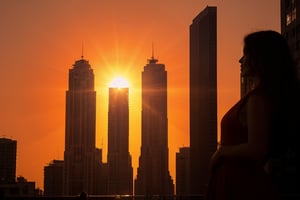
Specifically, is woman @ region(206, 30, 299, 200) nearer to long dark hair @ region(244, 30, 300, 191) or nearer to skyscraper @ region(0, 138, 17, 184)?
long dark hair @ region(244, 30, 300, 191)

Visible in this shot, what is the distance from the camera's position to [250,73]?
415cm

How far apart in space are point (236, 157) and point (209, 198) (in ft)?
0.99

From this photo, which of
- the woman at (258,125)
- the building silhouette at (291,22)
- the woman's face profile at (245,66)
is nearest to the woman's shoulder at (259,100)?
the woman at (258,125)

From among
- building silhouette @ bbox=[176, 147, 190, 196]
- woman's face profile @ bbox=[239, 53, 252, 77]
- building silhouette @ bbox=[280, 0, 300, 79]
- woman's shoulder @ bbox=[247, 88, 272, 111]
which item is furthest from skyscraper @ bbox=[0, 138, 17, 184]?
woman's shoulder @ bbox=[247, 88, 272, 111]

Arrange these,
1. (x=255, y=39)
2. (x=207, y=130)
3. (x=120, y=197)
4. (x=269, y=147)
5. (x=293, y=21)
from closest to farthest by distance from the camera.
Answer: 1. (x=269, y=147)
2. (x=255, y=39)
3. (x=120, y=197)
4. (x=293, y=21)
5. (x=207, y=130)

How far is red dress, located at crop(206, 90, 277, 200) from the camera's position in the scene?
3.88 meters

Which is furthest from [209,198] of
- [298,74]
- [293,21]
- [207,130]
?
[207,130]

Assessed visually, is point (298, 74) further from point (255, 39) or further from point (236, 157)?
point (236, 157)

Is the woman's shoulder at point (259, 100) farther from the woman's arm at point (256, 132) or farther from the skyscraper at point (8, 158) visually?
the skyscraper at point (8, 158)

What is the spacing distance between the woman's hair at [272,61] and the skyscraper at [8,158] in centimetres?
16862

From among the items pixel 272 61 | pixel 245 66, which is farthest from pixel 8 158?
pixel 272 61

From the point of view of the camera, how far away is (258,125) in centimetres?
385

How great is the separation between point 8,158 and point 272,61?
180995 mm

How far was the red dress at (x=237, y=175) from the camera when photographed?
388 centimetres
